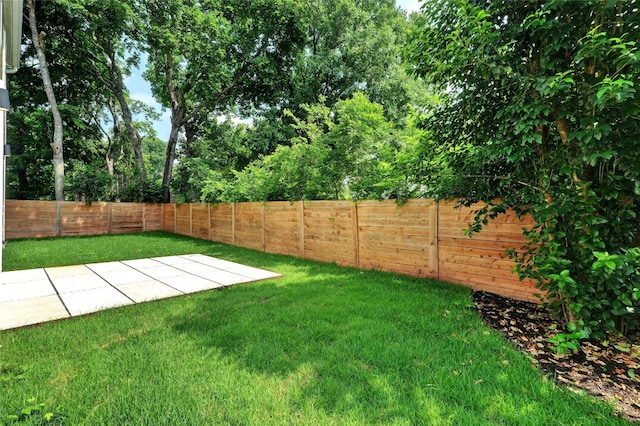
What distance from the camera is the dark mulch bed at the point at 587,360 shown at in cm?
186

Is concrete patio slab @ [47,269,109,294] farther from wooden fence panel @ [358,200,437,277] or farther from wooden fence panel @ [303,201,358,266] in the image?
wooden fence panel @ [358,200,437,277]

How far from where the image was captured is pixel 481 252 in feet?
13.6

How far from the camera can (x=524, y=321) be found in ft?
10.1

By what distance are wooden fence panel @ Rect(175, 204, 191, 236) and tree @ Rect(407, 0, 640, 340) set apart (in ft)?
37.0

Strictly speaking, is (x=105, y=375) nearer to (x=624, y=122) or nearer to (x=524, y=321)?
(x=524, y=321)

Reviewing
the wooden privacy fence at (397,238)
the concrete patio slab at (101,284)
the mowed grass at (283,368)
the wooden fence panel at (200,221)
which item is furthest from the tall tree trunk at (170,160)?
the mowed grass at (283,368)

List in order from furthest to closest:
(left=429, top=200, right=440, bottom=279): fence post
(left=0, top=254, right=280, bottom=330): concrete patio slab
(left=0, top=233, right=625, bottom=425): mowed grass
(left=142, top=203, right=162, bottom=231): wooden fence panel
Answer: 1. (left=142, top=203, right=162, bottom=231): wooden fence panel
2. (left=429, top=200, right=440, bottom=279): fence post
3. (left=0, top=254, right=280, bottom=330): concrete patio slab
4. (left=0, top=233, right=625, bottom=425): mowed grass

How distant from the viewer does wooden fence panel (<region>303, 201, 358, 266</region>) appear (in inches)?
235

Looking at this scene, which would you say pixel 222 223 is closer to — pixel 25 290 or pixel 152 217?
pixel 25 290

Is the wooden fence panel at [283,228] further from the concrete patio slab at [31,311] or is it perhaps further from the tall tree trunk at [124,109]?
the tall tree trunk at [124,109]

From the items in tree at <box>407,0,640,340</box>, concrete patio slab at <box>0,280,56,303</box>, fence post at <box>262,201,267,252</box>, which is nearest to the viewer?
tree at <box>407,0,640,340</box>

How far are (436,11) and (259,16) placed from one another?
44.9 feet

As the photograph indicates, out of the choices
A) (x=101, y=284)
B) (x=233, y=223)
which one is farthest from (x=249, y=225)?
(x=101, y=284)

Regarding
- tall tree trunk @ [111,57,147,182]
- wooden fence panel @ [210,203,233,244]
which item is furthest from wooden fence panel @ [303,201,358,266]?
tall tree trunk @ [111,57,147,182]
